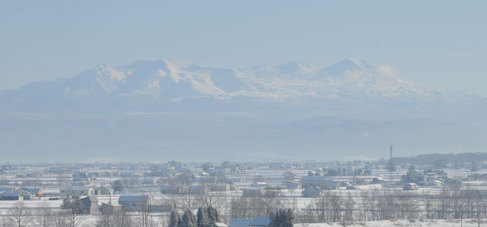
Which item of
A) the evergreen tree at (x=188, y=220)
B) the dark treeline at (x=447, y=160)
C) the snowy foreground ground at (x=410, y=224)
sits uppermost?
the dark treeline at (x=447, y=160)

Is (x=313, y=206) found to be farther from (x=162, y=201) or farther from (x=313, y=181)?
(x=313, y=181)

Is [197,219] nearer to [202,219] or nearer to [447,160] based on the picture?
[202,219]

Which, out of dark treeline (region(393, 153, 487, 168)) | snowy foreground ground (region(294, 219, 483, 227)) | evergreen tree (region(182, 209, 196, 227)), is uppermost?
dark treeline (region(393, 153, 487, 168))

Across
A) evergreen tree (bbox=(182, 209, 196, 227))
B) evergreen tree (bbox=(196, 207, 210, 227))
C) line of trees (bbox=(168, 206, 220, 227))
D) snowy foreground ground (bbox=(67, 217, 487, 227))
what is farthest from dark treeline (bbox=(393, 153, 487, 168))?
evergreen tree (bbox=(182, 209, 196, 227))

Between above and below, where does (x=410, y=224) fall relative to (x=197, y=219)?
below

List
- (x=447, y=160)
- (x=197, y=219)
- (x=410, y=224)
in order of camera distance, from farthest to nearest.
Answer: (x=447, y=160) → (x=410, y=224) → (x=197, y=219)

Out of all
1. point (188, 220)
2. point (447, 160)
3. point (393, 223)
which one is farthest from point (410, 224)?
point (447, 160)

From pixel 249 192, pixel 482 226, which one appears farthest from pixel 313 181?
pixel 482 226

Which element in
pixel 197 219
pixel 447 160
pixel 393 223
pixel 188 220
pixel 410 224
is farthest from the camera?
pixel 447 160

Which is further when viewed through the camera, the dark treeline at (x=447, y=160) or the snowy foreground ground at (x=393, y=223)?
the dark treeline at (x=447, y=160)

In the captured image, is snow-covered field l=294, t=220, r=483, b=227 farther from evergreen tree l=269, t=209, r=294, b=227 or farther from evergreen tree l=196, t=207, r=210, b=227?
evergreen tree l=196, t=207, r=210, b=227

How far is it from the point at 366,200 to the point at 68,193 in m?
21.2

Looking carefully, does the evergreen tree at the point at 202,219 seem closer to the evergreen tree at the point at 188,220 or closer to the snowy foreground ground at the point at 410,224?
the evergreen tree at the point at 188,220

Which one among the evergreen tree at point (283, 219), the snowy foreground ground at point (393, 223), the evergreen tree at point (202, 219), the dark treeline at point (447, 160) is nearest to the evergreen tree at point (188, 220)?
the evergreen tree at point (202, 219)
